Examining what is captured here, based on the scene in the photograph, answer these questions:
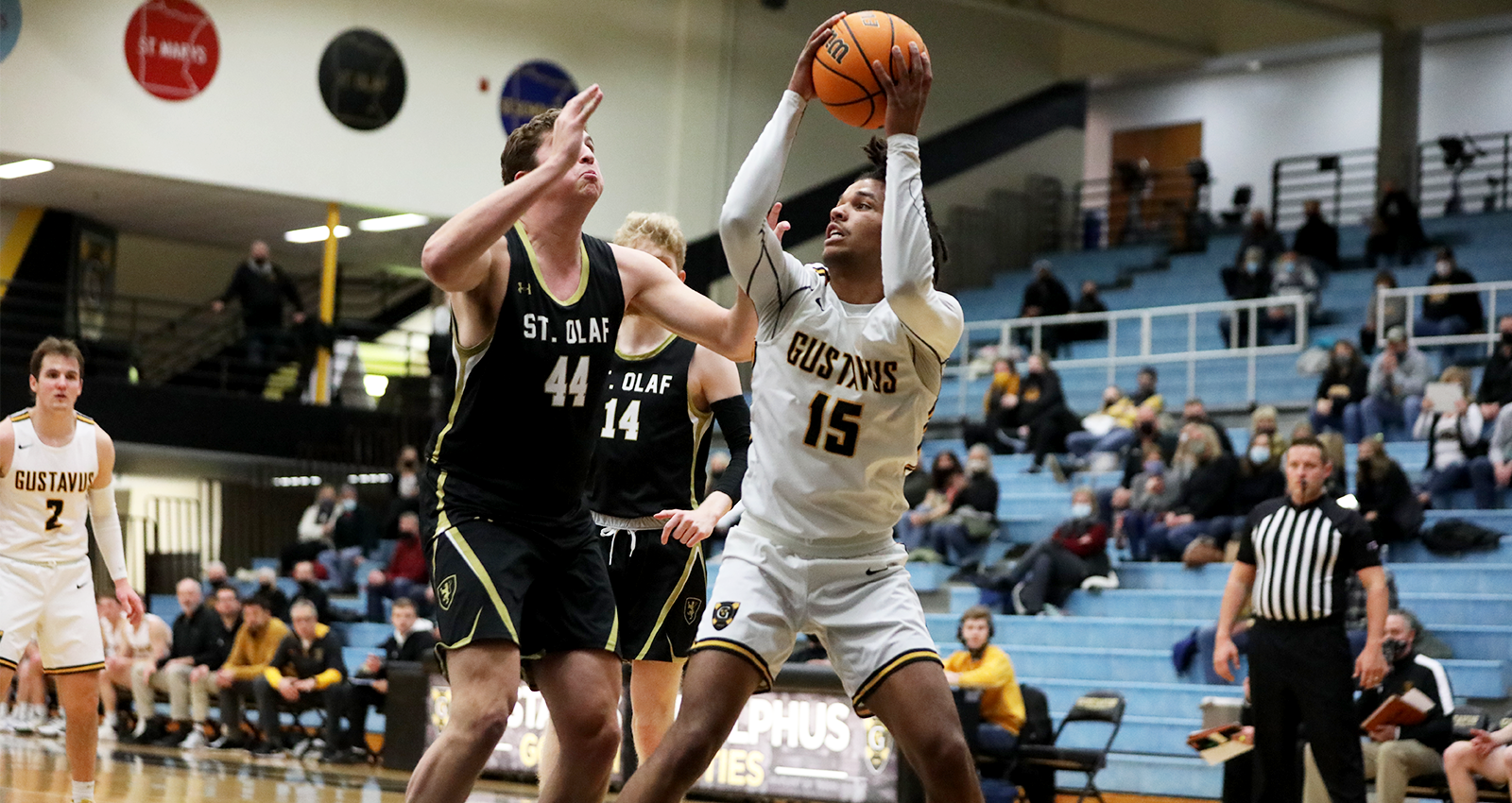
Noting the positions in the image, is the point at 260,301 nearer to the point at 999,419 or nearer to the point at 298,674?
the point at 298,674

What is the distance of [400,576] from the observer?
1847cm

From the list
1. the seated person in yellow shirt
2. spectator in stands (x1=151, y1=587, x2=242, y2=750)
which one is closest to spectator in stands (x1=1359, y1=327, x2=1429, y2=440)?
the seated person in yellow shirt

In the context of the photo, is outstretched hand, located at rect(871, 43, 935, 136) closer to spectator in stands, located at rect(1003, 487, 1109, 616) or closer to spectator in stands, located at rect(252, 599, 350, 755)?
spectator in stands, located at rect(1003, 487, 1109, 616)

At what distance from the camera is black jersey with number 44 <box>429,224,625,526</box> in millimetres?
4562

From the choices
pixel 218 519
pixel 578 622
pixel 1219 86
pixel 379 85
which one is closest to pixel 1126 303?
pixel 1219 86

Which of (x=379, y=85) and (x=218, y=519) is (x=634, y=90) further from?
(x=218, y=519)

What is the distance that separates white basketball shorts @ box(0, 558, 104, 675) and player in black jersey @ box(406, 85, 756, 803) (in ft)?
12.7

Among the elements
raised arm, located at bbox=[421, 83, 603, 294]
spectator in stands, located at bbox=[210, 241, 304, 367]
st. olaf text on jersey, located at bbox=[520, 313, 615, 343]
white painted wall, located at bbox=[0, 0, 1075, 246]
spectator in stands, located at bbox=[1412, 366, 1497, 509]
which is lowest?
spectator in stands, located at bbox=[1412, 366, 1497, 509]

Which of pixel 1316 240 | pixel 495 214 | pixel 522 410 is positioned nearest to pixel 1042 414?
pixel 1316 240

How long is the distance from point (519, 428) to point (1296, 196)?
2365 centimetres

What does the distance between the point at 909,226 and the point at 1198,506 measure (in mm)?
11007

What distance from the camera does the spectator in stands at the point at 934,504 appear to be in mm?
16375

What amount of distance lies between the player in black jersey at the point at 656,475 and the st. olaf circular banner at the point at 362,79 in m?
16.7

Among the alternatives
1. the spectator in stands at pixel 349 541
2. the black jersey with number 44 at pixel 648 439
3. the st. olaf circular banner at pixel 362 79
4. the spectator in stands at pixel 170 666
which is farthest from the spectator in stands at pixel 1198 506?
the st. olaf circular banner at pixel 362 79
